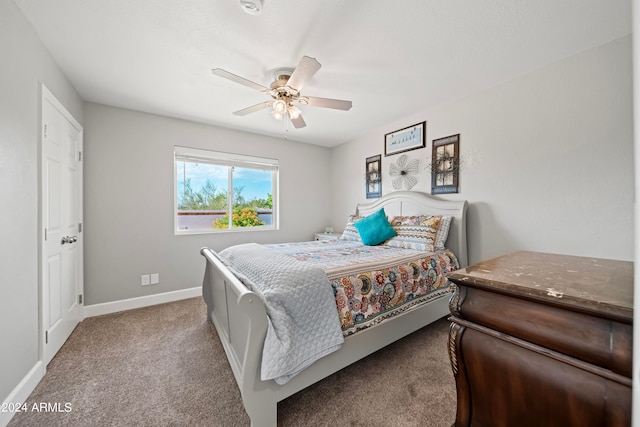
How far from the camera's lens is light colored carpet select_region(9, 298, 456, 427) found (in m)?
1.34

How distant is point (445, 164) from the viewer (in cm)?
283

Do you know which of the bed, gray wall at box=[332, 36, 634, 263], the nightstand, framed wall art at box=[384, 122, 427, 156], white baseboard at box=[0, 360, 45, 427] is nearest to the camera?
the bed

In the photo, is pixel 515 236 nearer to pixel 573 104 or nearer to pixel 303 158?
pixel 573 104

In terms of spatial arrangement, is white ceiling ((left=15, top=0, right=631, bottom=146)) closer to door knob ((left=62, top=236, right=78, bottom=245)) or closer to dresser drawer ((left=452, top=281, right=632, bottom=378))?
door knob ((left=62, top=236, right=78, bottom=245))

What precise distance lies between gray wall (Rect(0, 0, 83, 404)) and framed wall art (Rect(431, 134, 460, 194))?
3.62 metres

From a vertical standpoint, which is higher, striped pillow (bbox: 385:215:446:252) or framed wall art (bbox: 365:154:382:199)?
framed wall art (bbox: 365:154:382:199)

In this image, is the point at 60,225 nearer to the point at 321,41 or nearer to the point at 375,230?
the point at 321,41

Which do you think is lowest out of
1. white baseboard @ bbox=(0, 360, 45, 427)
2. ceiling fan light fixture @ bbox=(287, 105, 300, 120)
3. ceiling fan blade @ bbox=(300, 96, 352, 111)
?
white baseboard @ bbox=(0, 360, 45, 427)

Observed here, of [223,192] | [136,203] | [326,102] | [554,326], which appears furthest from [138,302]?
[554,326]

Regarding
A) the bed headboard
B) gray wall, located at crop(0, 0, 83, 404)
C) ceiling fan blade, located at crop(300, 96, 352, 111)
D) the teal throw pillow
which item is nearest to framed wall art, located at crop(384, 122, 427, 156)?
the bed headboard

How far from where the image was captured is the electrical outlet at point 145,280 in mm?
2943

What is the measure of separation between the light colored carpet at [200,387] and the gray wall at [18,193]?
1.14 ft

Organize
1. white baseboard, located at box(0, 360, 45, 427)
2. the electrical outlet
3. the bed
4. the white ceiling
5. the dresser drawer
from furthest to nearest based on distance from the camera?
the electrical outlet
the white ceiling
white baseboard, located at box(0, 360, 45, 427)
the bed
the dresser drawer

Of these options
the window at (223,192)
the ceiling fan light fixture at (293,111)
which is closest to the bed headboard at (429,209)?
the window at (223,192)
